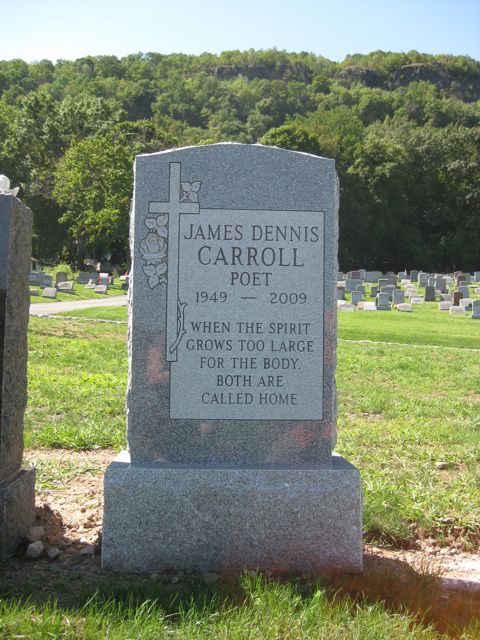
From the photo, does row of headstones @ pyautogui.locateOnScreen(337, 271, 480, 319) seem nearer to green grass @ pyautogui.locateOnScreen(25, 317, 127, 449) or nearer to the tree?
green grass @ pyautogui.locateOnScreen(25, 317, 127, 449)

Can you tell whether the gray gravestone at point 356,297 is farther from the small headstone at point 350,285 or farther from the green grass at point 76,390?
the green grass at point 76,390

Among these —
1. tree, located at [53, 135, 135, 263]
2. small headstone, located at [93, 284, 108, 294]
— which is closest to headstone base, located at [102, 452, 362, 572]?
small headstone, located at [93, 284, 108, 294]

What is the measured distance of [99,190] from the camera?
1545 inches

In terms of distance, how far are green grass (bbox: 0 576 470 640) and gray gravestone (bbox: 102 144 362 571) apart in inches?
31.7

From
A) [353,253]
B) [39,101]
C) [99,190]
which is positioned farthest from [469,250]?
[39,101]

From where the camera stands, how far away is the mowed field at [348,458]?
265 cm

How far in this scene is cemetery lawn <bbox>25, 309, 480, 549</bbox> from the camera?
4160 mm

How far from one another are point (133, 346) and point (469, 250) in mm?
52900

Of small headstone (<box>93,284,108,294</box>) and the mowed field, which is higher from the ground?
small headstone (<box>93,284,108,294</box>)

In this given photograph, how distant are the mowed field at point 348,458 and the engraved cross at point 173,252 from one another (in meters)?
1.26

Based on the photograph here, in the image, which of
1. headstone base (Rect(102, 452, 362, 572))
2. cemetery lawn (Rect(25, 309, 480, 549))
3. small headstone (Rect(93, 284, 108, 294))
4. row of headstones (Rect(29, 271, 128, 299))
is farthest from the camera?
small headstone (Rect(93, 284, 108, 294))

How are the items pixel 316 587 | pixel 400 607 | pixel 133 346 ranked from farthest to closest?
pixel 133 346 → pixel 316 587 → pixel 400 607

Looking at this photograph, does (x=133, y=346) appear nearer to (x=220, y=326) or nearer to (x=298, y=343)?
(x=220, y=326)

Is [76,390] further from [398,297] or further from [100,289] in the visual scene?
[100,289]
